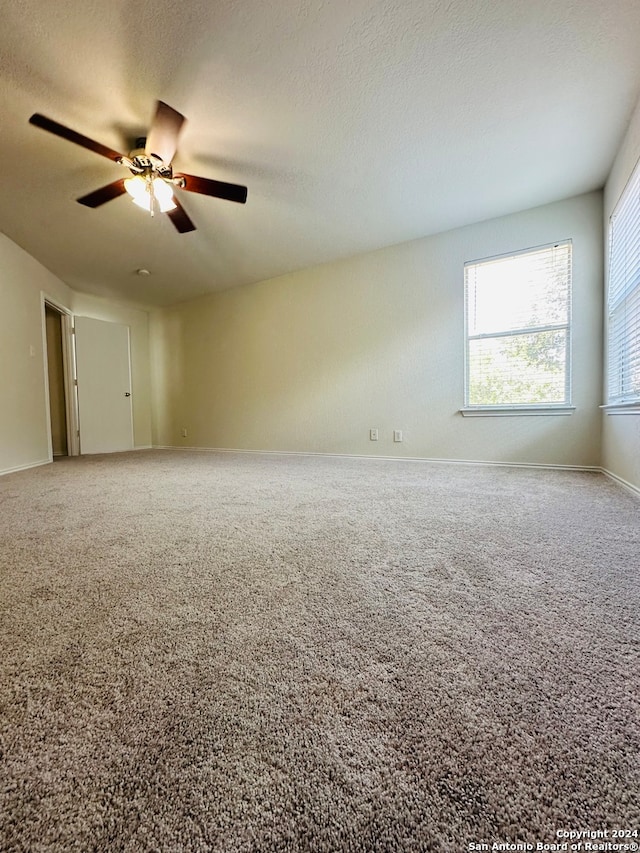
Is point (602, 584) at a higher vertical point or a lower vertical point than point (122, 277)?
lower

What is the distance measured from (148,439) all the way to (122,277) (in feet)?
8.31

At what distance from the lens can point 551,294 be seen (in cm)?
309

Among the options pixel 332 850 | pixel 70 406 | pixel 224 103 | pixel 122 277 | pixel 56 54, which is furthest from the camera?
pixel 70 406

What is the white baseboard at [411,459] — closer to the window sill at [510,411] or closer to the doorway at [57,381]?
the window sill at [510,411]

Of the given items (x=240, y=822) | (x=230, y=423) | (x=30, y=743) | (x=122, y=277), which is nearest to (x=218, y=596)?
(x=30, y=743)

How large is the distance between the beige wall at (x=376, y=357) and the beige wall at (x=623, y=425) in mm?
216

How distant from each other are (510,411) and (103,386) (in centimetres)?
534

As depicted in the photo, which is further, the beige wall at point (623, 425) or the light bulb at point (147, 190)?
the light bulb at point (147, 190)

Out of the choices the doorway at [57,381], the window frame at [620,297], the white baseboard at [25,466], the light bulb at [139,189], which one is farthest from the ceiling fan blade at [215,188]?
the doorway at [57,381]

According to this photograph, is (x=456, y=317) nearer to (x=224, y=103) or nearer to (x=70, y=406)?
(x=224, y=103)

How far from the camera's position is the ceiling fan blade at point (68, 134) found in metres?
1.76

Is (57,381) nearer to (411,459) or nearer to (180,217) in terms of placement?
(180,217)

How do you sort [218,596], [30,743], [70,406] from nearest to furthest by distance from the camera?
[30,743]
[218,596]
[70,406]

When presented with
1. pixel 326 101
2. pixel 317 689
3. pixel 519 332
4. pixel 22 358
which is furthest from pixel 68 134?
pixel 519 332
